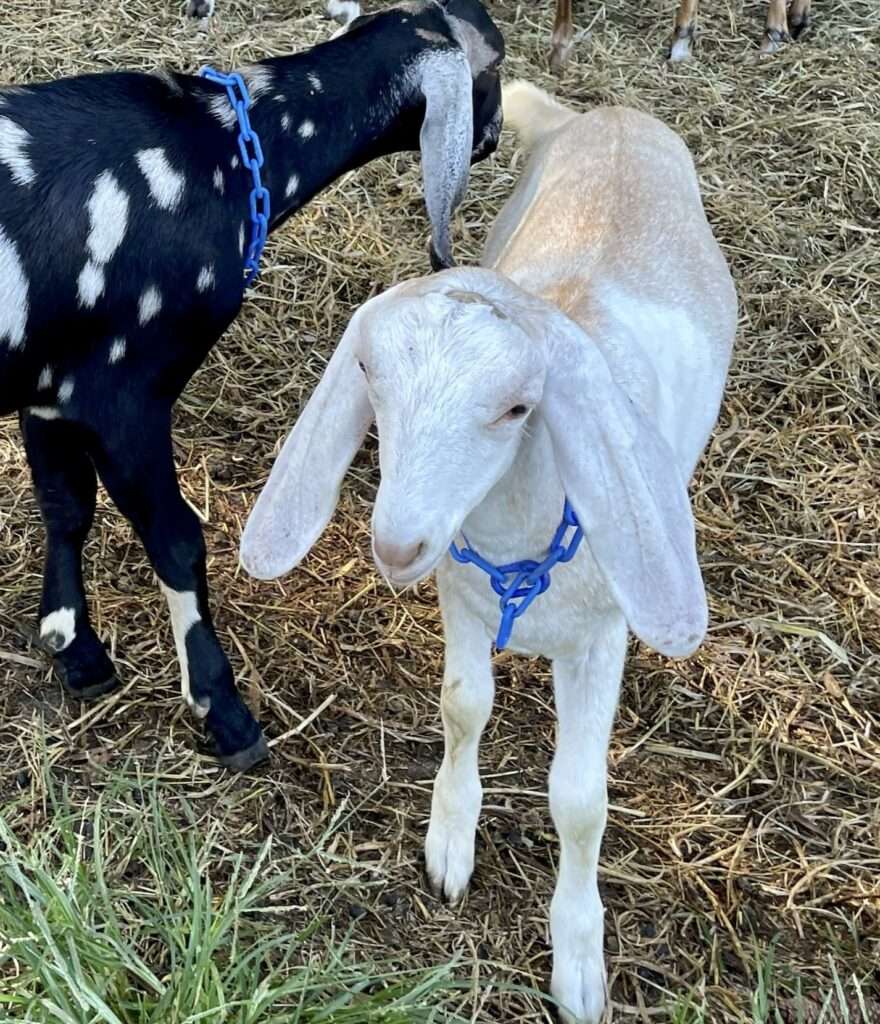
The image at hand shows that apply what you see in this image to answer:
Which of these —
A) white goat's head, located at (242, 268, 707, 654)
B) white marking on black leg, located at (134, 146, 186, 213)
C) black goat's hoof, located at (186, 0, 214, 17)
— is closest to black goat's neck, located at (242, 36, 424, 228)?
white marking on black leg, located at (134, 146, 186, 213)

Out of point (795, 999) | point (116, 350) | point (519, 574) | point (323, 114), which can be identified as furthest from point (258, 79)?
point (795, 999)

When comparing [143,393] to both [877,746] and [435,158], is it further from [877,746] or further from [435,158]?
[877,746]

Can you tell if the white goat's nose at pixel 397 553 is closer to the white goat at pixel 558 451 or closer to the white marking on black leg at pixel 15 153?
the white goat at pixel 558 451

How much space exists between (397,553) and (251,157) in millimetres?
1414

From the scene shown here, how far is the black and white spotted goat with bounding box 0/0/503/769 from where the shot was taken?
96.3 inches

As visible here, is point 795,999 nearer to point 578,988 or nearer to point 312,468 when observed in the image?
point 578,988

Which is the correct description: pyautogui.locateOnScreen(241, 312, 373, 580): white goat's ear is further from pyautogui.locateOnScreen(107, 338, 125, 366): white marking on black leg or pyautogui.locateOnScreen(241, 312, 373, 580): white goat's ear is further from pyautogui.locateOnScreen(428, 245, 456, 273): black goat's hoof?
pyautogui.locateOnScreen(428, 245, 456, 273): black goat's hoof

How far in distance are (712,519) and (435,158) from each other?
4.28 feet

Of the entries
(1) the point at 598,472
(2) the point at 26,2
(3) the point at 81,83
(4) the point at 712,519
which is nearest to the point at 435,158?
(3) the point at 81,83

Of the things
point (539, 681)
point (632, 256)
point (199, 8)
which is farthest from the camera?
point (199, 8)

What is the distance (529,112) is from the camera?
3.63m

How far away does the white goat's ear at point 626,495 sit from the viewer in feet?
5.62

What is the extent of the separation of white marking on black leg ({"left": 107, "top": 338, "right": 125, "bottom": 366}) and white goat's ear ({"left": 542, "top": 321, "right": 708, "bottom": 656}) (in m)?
1.14

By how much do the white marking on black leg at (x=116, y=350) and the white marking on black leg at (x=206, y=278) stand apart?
0.68ft
